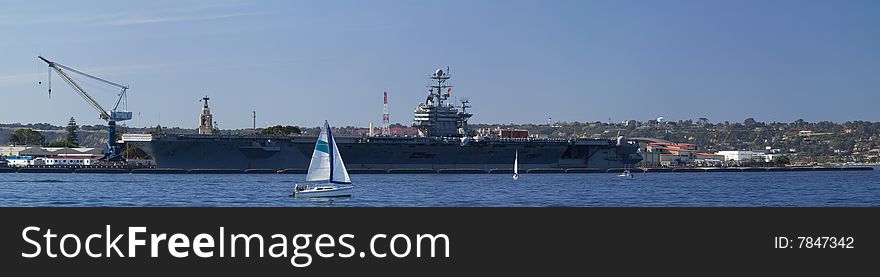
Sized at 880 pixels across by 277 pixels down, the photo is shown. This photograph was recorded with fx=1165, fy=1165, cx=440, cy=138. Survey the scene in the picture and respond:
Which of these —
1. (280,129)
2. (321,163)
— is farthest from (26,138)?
(321,163)

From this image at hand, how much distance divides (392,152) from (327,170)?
134 ft

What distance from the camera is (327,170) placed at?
36625 mm

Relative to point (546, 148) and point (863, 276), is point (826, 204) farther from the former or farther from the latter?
point (546, 148)

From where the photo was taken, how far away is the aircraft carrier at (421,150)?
73000mm

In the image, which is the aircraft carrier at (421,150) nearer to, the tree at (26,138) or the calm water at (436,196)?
the calm water at (436,196)

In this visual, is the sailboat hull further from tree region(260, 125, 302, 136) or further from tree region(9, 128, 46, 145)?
tree region(9, 128, 46, 145)

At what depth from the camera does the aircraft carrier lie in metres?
73.0

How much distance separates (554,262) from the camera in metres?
15.5

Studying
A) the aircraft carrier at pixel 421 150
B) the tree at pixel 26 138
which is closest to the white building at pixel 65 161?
the aircraft carrier at pixel 421 150

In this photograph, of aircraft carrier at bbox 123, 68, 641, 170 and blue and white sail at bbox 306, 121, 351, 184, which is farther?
aircraft carrier at bbox 123, 68, 641, 170

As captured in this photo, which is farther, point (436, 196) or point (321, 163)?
point (436, 196)

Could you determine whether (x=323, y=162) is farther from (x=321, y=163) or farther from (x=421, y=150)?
(x=421, y=150)

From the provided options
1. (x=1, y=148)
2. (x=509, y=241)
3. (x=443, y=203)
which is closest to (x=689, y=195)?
(x=443, y=203)

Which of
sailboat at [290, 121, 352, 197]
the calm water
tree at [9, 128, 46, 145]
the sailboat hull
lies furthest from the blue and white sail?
tree at [9, 128, 46, 145]
